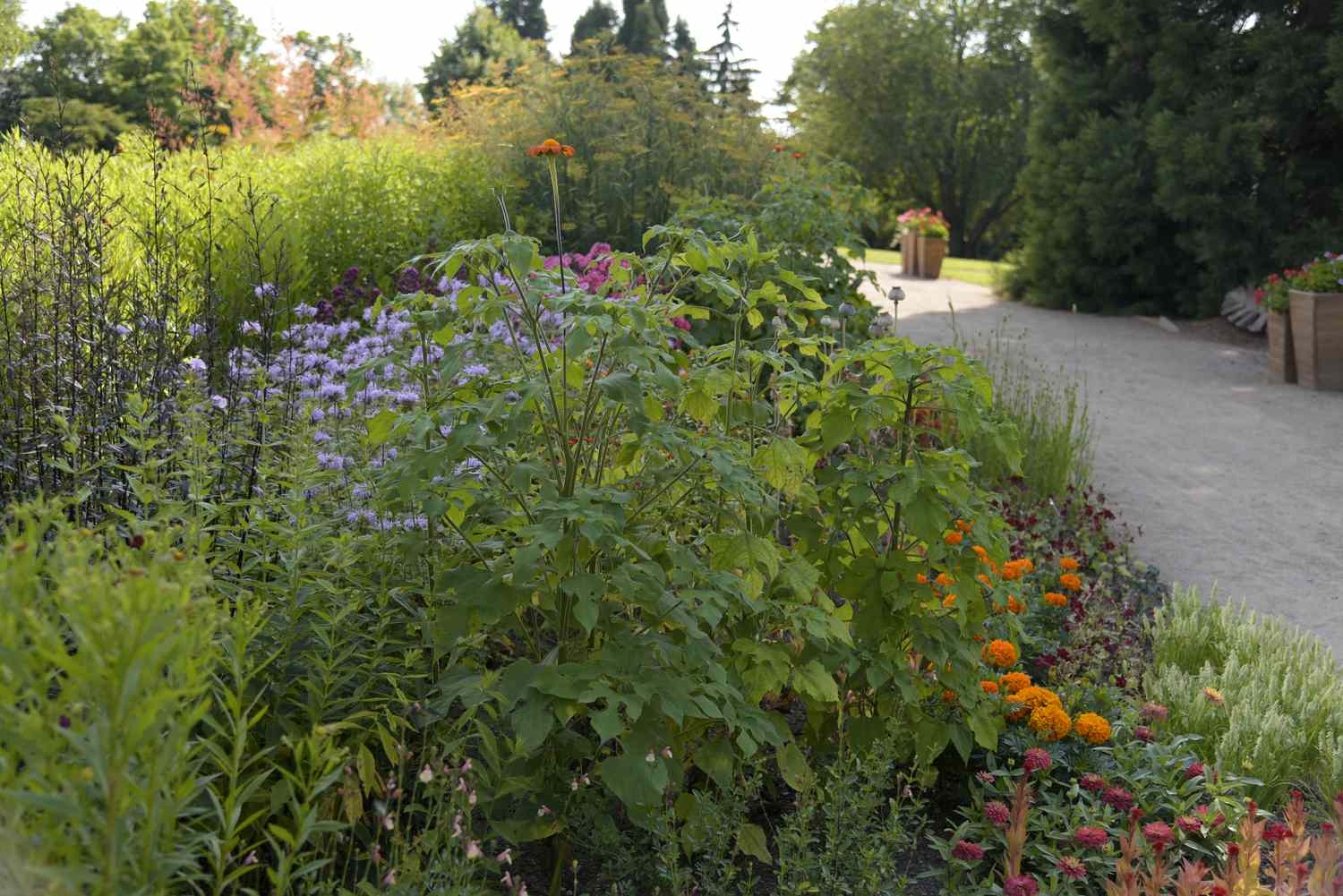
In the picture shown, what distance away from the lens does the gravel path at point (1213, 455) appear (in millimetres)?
5082

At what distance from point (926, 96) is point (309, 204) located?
2254 cm

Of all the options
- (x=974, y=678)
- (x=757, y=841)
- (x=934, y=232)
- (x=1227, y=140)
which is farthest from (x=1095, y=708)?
(x=934, y=232)

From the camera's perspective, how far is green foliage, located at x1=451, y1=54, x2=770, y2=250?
A: 8.27 metres

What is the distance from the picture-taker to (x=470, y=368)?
3408 millimetres

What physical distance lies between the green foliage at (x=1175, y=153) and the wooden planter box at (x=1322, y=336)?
2.42 meters

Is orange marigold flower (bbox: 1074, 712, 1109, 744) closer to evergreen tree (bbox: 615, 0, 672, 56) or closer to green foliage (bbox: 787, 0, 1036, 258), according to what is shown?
green foliage (bbox: 787, 0, 1036, 258)

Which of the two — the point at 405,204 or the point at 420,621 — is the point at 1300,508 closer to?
the point at 420,621

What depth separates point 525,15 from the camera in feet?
161

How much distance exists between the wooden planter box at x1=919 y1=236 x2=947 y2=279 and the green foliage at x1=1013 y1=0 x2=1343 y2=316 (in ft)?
7.89

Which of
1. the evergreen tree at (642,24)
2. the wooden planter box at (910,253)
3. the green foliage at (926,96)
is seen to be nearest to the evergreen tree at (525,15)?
the evergreen tree at (642,24)

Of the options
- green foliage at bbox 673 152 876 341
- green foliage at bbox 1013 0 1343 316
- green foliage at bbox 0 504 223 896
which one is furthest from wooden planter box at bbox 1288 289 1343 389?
green foliage at bbox 0 504 223 896

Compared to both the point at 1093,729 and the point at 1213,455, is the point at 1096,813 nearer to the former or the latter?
the point at 1093,729

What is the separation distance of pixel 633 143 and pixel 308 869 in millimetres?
7558

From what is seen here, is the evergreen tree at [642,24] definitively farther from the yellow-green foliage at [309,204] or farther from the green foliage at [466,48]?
the yellow-green foliage at [309,204]
